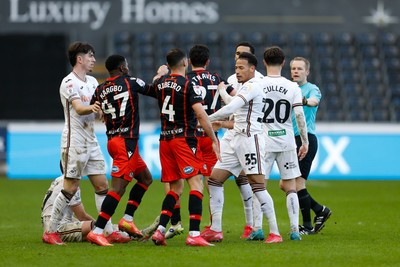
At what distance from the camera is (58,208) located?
11227mm

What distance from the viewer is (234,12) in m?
29.1

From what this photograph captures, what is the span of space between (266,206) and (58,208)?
234cm

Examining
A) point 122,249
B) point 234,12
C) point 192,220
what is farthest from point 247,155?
point 234,12

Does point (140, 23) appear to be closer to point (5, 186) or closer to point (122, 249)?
point (5, 186)

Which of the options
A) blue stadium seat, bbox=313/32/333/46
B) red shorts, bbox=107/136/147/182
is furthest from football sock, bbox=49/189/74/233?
blue stadium seat, bbox=313/32/333/46

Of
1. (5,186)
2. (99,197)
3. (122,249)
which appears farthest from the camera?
(5,186)

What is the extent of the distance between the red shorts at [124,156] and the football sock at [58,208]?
0.75 metres

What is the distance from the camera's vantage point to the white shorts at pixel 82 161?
37.0 feet

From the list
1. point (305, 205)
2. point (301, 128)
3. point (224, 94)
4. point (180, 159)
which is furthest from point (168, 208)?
point (305, 205)

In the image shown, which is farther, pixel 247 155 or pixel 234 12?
pixel 234 12

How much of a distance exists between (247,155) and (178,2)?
18.1 metres

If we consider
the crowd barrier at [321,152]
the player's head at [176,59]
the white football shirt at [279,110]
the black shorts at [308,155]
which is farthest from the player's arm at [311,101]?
the crowd barrier at [321,152]

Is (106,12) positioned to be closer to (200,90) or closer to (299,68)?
(299,68)

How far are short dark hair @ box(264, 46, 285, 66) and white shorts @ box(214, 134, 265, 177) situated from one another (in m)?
0.92
